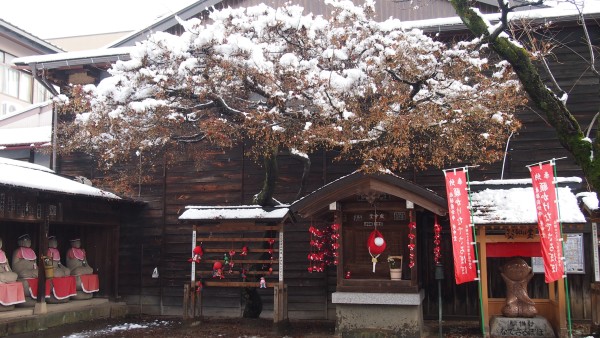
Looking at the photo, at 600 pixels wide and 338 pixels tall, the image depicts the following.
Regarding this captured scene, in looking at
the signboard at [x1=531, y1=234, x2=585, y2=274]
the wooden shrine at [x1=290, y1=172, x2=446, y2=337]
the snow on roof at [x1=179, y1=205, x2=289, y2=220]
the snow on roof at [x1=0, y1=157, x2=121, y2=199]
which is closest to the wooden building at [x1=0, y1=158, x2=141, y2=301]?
the snow on roof at [x1=0, y1=157, x2=121, y2=199]

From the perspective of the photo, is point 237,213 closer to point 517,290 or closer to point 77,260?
point 77,260

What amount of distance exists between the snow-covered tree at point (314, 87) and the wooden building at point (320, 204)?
49.4 inches

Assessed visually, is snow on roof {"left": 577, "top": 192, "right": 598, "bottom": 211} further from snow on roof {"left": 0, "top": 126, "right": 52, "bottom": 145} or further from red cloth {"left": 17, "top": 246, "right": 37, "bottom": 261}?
snow on roof {"left": 0, "top": 126, "right": 52, "bottom": 145}

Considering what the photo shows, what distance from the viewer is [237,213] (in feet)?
45.2

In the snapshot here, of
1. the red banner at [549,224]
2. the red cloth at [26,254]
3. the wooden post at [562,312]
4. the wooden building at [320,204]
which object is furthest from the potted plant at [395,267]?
the red cloth at [26,254]

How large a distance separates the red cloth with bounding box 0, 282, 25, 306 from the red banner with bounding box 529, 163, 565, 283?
1167 centimetres

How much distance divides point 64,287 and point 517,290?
11318 millimetres

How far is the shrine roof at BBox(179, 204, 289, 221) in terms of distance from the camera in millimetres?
13415

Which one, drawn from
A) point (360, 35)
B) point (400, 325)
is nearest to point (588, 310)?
point (400, 325)

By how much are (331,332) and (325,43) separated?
6.66 metres

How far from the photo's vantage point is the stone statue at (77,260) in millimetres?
15979

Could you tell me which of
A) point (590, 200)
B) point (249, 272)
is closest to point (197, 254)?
point (249, 272)

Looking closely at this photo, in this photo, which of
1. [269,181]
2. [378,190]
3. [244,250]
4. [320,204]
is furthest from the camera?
[269,181]

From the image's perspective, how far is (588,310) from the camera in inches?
537
